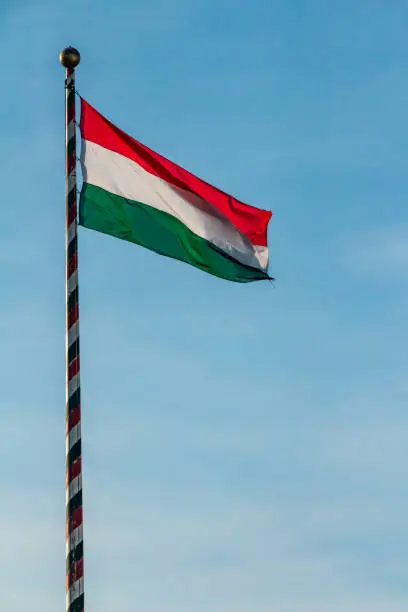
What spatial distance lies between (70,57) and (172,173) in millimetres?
3720

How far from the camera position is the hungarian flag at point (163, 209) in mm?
28078

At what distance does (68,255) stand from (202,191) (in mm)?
5132

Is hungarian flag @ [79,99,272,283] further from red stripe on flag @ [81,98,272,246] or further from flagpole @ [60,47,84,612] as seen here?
flagpole @ [60,47,84,612]

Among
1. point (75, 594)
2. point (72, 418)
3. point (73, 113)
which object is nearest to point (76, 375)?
point (72, 418)

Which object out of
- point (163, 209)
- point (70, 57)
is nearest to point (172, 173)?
point (163, 209)

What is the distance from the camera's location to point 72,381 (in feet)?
83.2

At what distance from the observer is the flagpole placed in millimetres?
24141

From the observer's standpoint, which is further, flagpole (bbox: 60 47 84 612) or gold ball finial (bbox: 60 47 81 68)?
gold ball finial (bbox: 60 47 81 68)

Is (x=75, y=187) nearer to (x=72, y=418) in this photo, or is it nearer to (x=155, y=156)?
(x=155, y=156)

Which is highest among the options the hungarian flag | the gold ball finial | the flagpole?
the gold ball finial

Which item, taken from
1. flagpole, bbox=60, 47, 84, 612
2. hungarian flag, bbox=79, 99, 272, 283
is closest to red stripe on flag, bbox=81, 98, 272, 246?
hungarian flag, bbox=79, 99, 272, 283

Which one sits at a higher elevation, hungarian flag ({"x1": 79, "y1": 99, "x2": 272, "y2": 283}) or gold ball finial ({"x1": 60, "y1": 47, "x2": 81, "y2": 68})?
gold ball finial ({"x1": 60, "y1": 47, "x2": 81, "y2": 68})

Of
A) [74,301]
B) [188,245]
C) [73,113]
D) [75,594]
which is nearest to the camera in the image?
[75,594]

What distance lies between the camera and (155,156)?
97.0 feet
